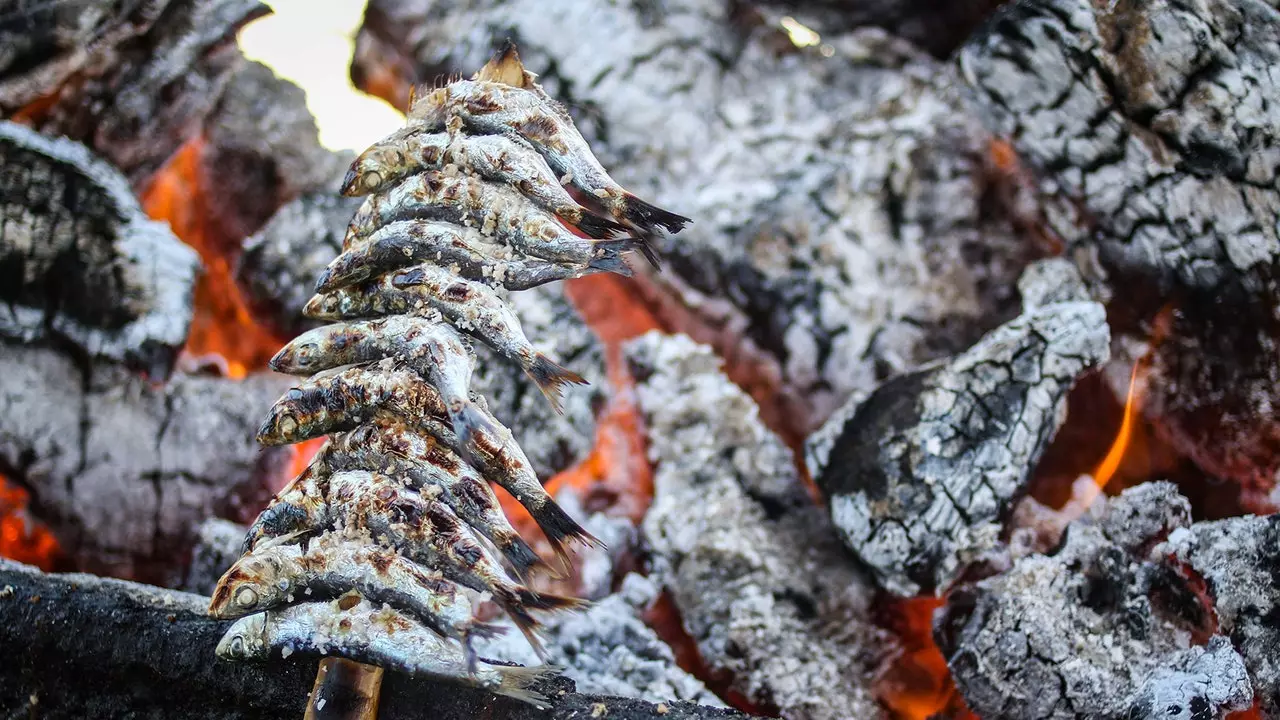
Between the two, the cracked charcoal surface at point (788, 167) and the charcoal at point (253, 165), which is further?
the charcoal at point (253, 165)

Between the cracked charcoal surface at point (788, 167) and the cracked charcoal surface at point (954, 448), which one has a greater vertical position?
the cracked charcoal surface at point (788, 167)

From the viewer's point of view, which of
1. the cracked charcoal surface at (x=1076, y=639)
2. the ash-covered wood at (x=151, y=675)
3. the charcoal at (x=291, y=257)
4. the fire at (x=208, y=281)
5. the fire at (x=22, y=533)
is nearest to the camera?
the ash-covered wood at (x=151, y=675)

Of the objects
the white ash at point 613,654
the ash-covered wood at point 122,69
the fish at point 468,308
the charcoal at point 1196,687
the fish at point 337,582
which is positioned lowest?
the white ash at point 613,654

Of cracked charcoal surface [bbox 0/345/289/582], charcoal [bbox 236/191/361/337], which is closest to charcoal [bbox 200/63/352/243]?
charcoal [bbox 236/191/361/337]

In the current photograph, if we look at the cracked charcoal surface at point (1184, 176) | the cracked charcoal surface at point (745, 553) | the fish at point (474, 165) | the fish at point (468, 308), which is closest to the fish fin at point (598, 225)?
the fish at point (474, 165)

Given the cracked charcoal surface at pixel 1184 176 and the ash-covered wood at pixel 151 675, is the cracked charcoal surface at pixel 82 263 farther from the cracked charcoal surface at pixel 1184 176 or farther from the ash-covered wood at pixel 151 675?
the cracked charcoal surface at pixel 1184 176

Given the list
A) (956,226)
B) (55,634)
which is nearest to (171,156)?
(55,634)

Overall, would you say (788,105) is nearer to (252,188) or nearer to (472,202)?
(472,202)
